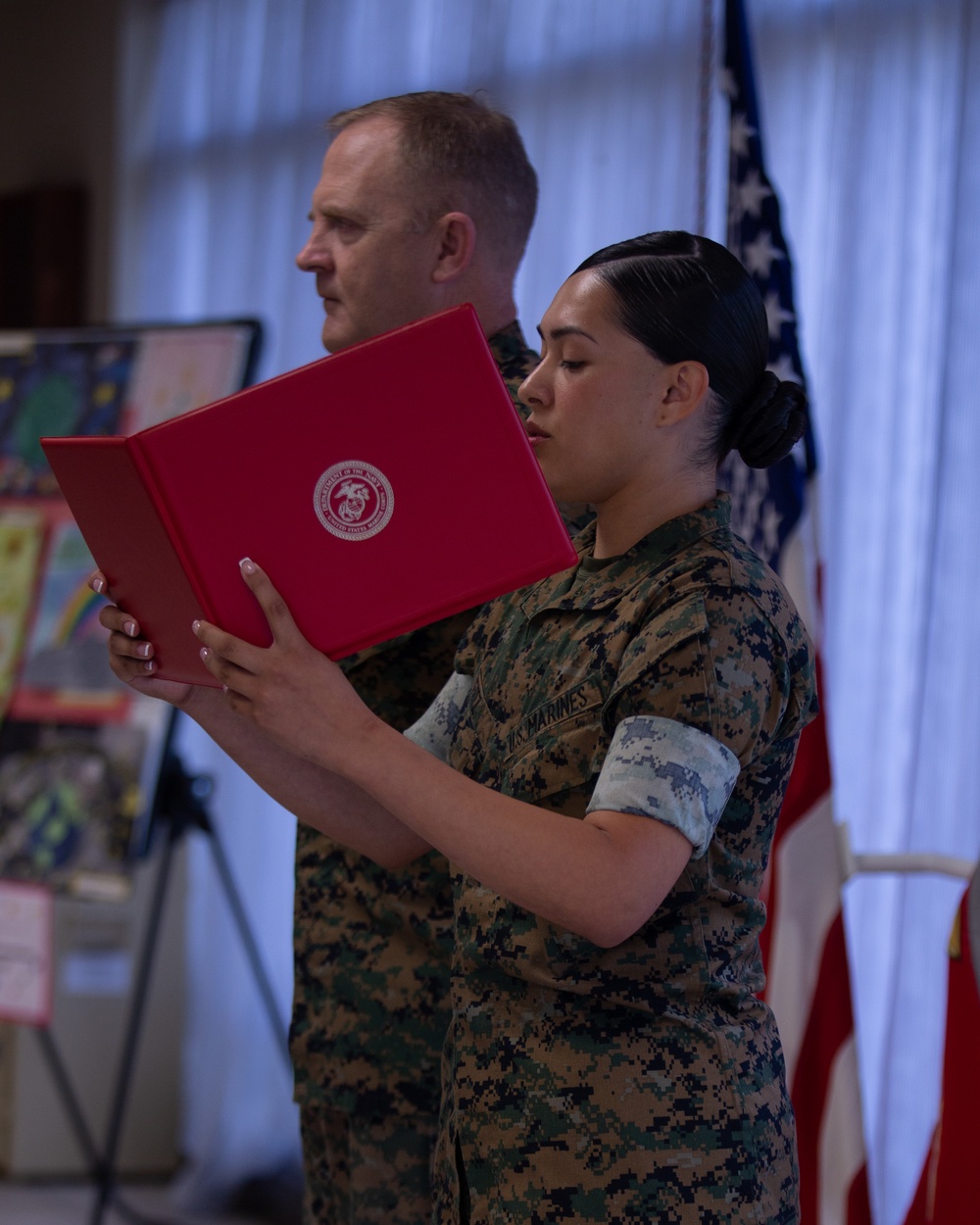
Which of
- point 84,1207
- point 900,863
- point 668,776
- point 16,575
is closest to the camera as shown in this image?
point 668,776

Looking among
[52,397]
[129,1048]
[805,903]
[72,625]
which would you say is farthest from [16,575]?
[805,903]

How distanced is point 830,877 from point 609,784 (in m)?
0.89

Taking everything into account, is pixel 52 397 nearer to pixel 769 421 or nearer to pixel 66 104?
pixel 66 104

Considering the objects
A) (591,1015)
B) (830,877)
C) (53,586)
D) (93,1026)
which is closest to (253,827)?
(93,1026)

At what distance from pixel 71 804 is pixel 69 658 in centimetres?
26

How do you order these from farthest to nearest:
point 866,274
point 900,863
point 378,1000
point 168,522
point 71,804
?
1. point 71,804
2. point 866,274
3. point 900,863
4. point 378,1000
5. point 168,522

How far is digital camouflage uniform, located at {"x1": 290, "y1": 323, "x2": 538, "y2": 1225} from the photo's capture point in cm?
129

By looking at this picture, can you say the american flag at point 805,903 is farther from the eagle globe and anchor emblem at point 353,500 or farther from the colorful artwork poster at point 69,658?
the colorful artwork poster at point 69,658

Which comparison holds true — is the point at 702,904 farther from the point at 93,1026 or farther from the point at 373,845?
the point at 93,1026

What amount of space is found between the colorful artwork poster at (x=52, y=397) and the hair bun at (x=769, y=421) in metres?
1.67

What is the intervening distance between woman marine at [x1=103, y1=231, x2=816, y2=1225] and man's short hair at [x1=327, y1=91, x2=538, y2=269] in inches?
15.3

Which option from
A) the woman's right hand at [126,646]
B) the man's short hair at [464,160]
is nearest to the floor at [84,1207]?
the woman's right hand at [126,646]

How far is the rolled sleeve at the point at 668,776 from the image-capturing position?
0.83 meters

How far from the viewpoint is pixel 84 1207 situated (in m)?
2.70
